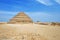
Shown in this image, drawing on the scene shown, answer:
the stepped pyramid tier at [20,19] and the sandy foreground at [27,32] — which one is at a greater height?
the stepped pyramid tier at [20,19]

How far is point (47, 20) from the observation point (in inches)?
84.7

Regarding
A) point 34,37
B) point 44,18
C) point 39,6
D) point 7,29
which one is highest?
point 39,6

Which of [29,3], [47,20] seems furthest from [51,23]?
[29,3]

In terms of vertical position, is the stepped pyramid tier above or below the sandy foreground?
above

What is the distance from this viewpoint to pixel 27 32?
6.82ft

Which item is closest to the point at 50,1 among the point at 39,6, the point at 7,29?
the point at 39,6

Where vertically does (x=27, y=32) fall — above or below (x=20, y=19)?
below

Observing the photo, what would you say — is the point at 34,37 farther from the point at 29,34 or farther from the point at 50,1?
the point at 50,1

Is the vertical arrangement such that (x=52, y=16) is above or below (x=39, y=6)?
below

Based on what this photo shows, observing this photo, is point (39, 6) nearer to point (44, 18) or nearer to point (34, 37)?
point (44, 18)

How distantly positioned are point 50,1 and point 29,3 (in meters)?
0.33

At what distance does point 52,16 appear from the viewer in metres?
2.17

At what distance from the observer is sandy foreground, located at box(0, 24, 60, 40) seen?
6.74ft

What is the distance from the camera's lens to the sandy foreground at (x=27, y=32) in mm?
2055
